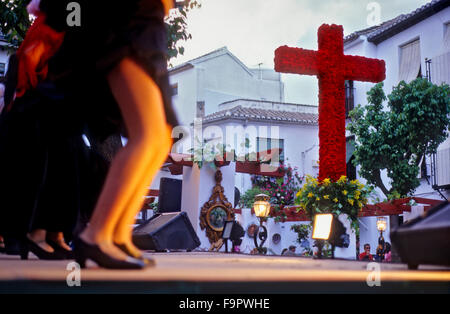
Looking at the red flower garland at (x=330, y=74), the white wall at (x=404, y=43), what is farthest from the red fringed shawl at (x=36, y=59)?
the white wall at (x=404, y=43)

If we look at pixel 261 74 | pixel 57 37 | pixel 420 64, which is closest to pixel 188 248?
pixel 57 37

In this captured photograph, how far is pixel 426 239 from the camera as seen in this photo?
79.8 inches

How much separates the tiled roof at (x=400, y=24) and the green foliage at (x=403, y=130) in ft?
13.9

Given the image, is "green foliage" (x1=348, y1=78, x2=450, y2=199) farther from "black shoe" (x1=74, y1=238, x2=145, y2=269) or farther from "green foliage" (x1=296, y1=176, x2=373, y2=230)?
"black shoe" (x1=74, y1=238, x2=145, y2=269)

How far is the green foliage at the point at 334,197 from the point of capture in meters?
6.96

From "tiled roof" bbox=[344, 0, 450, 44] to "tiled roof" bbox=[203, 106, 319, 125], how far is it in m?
6.66

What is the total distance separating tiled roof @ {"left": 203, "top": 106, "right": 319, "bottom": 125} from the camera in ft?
90.5

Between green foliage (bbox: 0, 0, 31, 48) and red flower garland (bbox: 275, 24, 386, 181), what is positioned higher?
green foliage (bbox: 0, 0, 31, 48)

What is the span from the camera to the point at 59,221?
2.97 m

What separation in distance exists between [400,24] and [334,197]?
51.9 ft

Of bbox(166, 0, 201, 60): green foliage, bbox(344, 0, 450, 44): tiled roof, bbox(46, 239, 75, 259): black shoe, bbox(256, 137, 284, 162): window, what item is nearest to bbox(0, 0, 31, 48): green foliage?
bbox(166, 0, 201, 60): green foliage

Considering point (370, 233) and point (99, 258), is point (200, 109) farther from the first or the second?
point (99, 258)

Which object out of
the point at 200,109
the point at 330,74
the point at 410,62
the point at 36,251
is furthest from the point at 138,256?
the point at 200,109
